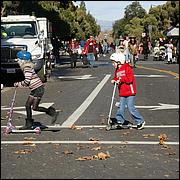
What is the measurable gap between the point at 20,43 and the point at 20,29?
164 cm

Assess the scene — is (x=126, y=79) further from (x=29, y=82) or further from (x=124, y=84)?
(x=29, y=82)

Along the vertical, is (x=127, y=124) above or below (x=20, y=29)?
below

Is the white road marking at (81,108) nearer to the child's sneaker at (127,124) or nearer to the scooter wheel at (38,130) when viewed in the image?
the scooter wheel at (38,130)

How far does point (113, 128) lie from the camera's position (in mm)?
10695

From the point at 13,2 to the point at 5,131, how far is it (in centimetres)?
3021

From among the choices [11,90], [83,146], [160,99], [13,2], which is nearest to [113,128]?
[83,146]

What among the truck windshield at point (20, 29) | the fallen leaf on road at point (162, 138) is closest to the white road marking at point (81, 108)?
the fallen leaf on road at point (162, 138)

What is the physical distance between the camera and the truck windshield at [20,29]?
22608 millimetres

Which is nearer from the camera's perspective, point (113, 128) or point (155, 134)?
point (155, 134)

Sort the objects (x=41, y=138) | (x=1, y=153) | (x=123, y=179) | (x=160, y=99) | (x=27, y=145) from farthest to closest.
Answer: (x=160, y=99), (x=41, y=138), (x=27, y=145), (x=1, y=153), (x=123, y=179)

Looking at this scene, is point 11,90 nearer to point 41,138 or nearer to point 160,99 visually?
point 160,99

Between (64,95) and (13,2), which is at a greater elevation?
(13,2)

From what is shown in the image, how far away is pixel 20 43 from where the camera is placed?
71.0 ft

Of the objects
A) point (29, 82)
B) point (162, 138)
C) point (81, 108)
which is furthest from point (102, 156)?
point (81, 108)
